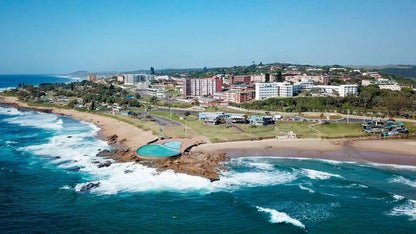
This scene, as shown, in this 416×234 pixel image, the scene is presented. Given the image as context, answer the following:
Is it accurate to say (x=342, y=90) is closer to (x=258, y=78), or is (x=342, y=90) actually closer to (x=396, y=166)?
(x=258, y=78)

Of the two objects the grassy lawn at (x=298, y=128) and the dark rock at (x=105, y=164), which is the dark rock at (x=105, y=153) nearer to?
the dark rock at (x=105, y=164)

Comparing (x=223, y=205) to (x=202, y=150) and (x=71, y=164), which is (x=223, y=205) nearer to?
(x=202, y=150)

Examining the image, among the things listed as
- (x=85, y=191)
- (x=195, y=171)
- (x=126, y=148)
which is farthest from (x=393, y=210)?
(x=126, y=148)

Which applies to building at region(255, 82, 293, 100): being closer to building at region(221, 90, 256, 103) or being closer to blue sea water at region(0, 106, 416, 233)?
building at region(221, 90, 256, 103)

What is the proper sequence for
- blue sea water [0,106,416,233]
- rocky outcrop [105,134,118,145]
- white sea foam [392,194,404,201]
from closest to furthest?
blue sea water [0,106,416,233], white sea foam [392,194,404,201], rocky outcrop [105,134,118,145]

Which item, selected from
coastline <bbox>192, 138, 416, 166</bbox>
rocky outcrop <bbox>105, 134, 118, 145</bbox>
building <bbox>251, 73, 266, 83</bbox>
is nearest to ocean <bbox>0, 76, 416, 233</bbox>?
coastline <bbox>192, 138, 416, 166</bbox>

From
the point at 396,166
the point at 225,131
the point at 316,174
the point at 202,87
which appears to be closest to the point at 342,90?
the point at 202,87
